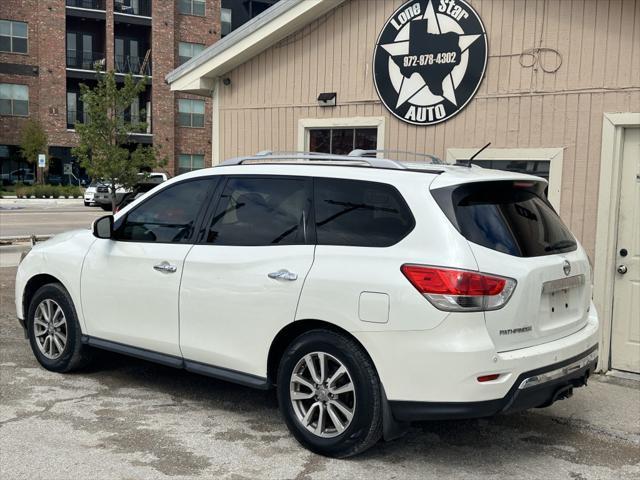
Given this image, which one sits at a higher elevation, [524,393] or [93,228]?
[93,228]

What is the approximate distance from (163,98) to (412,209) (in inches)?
1552

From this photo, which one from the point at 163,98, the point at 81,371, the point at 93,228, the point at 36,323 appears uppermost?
the point at 163,98

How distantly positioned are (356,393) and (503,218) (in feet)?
4.25

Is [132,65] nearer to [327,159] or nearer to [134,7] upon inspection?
[134,7]

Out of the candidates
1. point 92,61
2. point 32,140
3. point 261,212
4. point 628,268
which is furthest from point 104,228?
point 92,61

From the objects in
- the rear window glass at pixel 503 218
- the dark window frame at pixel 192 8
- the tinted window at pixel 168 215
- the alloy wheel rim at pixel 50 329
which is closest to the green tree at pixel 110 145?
the alloy wheel rim at pixel 50 329

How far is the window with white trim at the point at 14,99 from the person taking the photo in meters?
39.3

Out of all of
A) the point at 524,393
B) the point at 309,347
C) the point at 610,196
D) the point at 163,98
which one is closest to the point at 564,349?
the point at 524,393

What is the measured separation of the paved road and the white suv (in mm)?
14940

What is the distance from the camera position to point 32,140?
37938mm

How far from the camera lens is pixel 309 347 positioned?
171 inches

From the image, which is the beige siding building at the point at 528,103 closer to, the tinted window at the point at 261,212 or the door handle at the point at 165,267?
the tinted window at the point at 261,212

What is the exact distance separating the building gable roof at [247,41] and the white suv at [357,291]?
3144 millimetres

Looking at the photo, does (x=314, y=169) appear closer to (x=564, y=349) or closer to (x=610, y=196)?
(x=564, y=349)
